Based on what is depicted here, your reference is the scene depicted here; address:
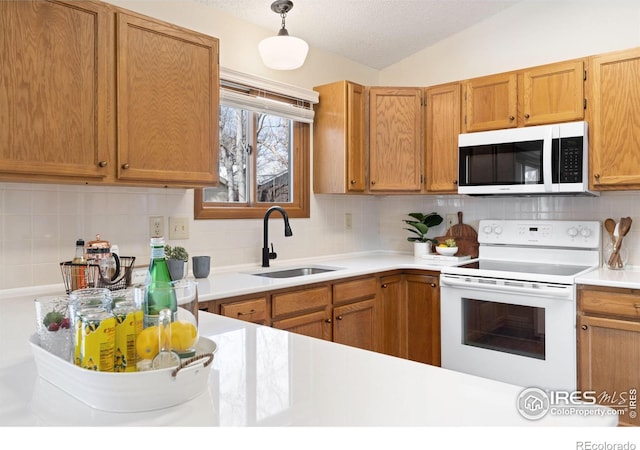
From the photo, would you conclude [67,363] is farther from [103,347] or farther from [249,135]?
[249,135]

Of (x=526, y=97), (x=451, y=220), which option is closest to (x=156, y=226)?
(x=451, y=220)

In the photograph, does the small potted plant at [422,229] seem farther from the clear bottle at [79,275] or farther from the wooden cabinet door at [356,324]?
the clear bottle at [79,275]

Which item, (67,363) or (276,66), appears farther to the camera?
(276,66)

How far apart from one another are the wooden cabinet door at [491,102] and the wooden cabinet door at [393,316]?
3.87ft

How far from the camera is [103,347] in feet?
2.77

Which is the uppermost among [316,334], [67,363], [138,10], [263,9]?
[263,9]

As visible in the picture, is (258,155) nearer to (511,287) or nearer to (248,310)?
(248,310)

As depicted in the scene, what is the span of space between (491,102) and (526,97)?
226 millimetres

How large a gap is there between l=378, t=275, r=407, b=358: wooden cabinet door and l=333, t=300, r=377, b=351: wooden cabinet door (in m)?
0.11

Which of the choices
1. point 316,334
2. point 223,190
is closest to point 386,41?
point 223,190

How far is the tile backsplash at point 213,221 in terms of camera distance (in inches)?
83.8

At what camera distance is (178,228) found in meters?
2.69

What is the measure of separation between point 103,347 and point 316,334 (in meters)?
1.91

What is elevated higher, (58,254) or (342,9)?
(342,9)
